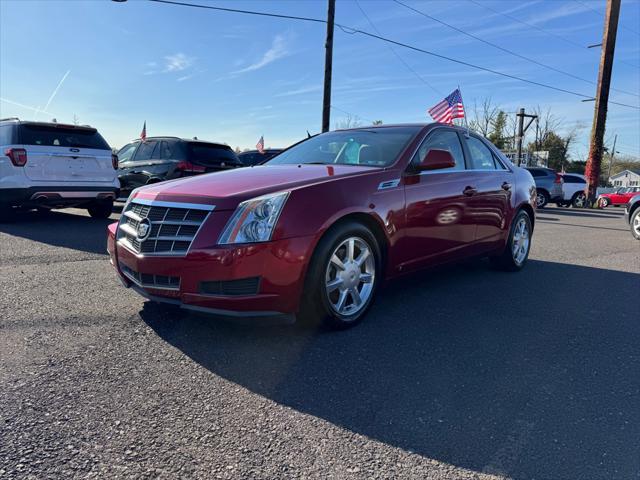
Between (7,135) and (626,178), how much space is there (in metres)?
104

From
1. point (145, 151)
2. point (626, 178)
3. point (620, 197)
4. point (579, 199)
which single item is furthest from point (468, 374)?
point (626, 178)

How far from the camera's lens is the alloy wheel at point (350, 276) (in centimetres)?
340

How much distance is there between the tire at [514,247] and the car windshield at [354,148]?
2.13m

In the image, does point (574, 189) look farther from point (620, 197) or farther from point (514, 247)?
point (514, 247)

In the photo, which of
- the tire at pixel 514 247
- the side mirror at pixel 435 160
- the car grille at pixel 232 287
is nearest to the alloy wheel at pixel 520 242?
the tire at pixel 514 247

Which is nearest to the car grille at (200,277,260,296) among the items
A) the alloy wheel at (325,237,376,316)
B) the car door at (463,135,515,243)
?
the alloy wheel at (325,237,376,316)

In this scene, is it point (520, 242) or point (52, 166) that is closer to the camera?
point (520, 242)

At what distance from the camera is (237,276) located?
291cm

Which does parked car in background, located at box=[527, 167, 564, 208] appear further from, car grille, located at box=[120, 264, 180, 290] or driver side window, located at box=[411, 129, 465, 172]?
car grille, located at box=[120, 264, 180, 290]

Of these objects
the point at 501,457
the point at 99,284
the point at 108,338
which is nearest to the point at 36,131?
the point at 99,284

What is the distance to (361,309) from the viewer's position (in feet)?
Answer: 11.8

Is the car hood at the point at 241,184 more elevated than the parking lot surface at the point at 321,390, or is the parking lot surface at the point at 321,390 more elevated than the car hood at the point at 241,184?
the car hood at the point at 241,184

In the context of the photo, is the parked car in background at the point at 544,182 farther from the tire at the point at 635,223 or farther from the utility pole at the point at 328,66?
the tire at the point at 635,223

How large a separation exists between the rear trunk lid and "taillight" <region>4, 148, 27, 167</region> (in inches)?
2.2
